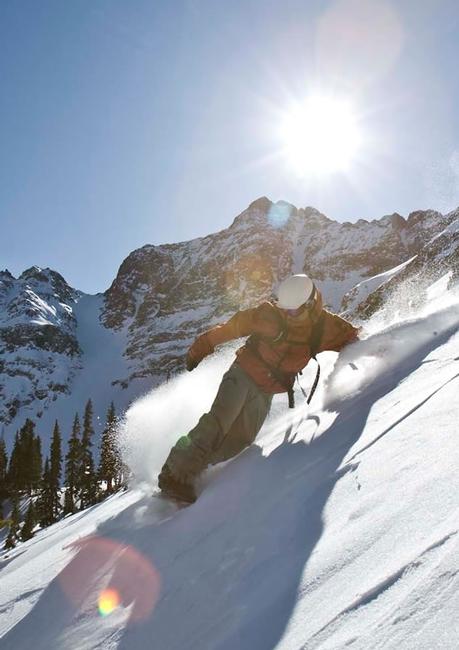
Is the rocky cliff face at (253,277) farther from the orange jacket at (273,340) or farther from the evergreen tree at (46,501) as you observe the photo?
the orange jacket at (273,340)

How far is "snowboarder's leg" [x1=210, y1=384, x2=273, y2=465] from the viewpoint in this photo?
4961mm

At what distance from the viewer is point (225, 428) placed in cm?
485

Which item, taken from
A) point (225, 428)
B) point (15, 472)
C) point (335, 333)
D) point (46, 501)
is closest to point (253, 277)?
point (15, 472)

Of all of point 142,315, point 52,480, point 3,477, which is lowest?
point 52,480

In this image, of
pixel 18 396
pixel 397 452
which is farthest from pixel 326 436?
pixel 18 396

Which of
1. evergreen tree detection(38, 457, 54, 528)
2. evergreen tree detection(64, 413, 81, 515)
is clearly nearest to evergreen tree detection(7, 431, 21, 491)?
evergreen tree detection(64, 413, 81, 515)

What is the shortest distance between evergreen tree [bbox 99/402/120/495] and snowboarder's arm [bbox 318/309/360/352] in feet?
11.4

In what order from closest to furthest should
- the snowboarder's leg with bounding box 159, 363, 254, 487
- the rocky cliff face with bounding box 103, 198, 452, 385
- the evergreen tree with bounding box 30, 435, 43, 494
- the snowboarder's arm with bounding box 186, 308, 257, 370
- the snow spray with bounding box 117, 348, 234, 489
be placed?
the snowboarder's leg with bounding box 159, 363, 254, 487
the snowboarder's arm with bounding box 186, 308, 257, 370
the snow spray with bounding box 117, 348, 234, 489
the evergreen tree with bounding box 30, 435, 43, 494
the rocky cliff face with bounding box 103, 198, 452, 385

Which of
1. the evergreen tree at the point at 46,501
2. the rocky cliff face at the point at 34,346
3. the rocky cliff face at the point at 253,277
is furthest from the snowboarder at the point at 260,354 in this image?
the rocky cliff face at the point at 253,277

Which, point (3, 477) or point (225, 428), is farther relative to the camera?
point (3, 477)

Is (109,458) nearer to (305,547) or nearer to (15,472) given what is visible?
A: (305,547)

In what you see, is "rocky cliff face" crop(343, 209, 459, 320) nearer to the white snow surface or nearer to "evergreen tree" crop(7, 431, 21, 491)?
the white snow surface

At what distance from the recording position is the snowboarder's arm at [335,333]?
5.58 m

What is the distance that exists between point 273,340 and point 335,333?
2.96ft
